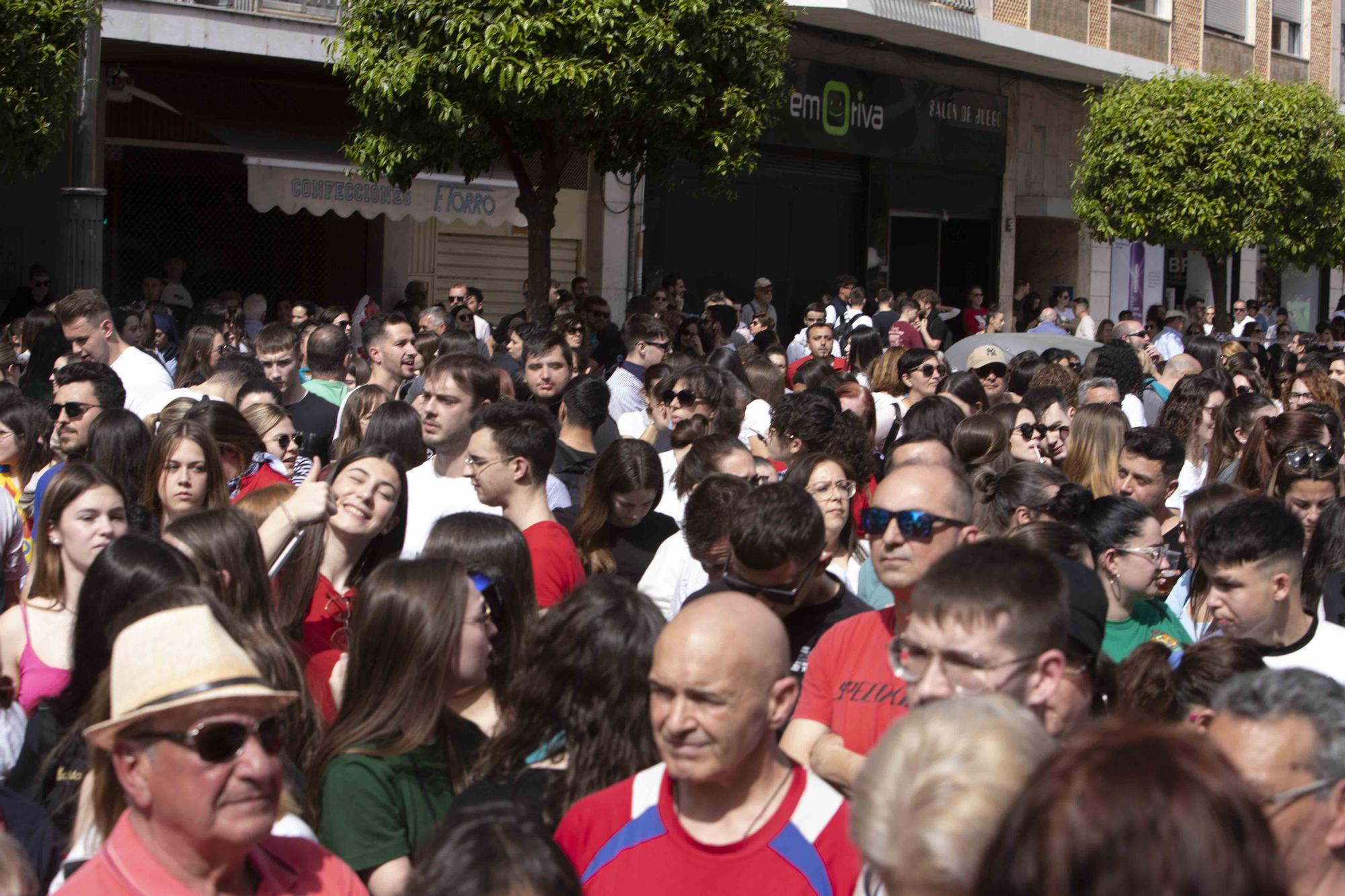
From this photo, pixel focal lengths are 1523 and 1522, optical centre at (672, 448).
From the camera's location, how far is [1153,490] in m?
6.45

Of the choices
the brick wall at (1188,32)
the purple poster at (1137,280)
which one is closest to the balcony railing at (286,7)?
the brick wall at (1188,32)

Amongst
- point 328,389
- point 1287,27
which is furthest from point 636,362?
point 1287,27

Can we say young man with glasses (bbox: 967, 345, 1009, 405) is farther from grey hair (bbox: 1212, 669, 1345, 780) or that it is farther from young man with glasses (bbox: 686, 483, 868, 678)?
grey hair (bbox: 1212, 669, 1345, 780)

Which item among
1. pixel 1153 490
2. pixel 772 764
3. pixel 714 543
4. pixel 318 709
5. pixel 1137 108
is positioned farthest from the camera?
pixel 1137 108

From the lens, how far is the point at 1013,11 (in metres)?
22.8

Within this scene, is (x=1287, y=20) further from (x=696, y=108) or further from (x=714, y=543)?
(x=714, y=543)

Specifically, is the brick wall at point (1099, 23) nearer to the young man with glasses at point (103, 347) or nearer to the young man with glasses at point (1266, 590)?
the young man with glasses at point (103, 347)

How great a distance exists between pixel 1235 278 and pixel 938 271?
31.1 ft

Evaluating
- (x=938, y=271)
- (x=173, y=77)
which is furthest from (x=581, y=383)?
(x=938, y=271)

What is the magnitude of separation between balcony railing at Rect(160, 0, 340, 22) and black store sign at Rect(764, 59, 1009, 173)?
6.39 meters

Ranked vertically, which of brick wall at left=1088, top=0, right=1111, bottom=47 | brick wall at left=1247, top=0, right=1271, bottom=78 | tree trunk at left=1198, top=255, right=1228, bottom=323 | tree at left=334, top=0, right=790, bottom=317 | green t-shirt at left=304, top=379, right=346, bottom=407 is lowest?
green t-shirt at left=304, top=379, right=346, bottom=407

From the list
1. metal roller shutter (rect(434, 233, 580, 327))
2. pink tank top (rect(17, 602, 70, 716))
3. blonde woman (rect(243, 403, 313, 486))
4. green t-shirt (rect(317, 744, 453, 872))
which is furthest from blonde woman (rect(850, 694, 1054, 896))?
metal roller shutter (rect(434, 233, 580, 327))

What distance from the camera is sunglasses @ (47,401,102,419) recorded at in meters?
6.41

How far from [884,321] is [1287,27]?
19483mm
